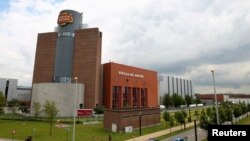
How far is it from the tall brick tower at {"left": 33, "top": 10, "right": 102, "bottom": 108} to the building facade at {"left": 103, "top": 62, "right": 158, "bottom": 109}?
4.65 meters

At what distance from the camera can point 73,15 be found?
11462 centimetres

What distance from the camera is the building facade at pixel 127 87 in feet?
370

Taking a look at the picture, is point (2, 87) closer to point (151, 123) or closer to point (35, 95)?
point (35, 95)

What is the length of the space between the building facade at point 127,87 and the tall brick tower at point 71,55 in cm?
465

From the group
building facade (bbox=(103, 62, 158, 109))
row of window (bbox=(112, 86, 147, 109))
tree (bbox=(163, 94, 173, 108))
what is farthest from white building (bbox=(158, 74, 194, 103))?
row of window (bbox=(112, 86, 147, 109))

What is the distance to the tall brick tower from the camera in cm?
10775

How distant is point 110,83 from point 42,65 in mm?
32581

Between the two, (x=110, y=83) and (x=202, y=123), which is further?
Result: (x=110, y=83)

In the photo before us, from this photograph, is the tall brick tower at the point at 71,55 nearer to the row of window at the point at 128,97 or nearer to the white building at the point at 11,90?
the row of window at the point at 128,97

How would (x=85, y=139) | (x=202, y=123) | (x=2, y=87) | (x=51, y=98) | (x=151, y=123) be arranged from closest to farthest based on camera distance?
(x=85, y=139) → (x=202, y=123) → (x=151, y=123) → (x=51, y=98) → (x=2, y=87)

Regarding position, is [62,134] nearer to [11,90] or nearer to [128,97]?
[128,97]

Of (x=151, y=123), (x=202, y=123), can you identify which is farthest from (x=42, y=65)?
(x=202, y=123)

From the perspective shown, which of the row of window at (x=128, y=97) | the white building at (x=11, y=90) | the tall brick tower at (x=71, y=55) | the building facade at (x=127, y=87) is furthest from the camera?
the white building at (x=11, y=90)

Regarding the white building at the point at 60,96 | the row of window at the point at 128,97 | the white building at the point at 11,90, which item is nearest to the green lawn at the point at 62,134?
the white building at the point at 60,96
